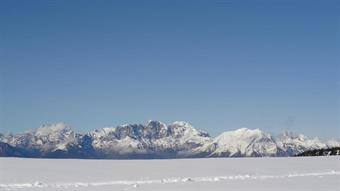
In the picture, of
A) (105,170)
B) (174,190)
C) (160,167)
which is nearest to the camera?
(174,190)

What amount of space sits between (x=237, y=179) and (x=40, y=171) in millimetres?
12441

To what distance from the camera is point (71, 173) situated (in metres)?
33.2

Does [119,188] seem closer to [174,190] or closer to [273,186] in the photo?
[174,190]

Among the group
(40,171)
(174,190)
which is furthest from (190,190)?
(40,171)

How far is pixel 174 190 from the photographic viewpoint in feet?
78.3

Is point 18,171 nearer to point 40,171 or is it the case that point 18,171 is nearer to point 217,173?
point 40,171

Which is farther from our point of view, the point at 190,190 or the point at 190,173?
the point at 190,173

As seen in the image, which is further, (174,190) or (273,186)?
(273,186)

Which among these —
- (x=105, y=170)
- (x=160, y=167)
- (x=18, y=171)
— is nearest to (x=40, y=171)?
(x=18, y=171)

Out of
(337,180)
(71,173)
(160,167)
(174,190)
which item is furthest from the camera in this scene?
(160,167)

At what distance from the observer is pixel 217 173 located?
34.3 meters

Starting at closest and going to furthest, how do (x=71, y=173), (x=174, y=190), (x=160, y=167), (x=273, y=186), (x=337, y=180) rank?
(x=174, y=190) < (x=273, y=186) < (x=337, y=180) < (x=71, y=173) < (x=160, y=167)

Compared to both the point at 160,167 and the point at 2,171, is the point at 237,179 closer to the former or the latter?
the point at 160,167

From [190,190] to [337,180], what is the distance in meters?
9.37
